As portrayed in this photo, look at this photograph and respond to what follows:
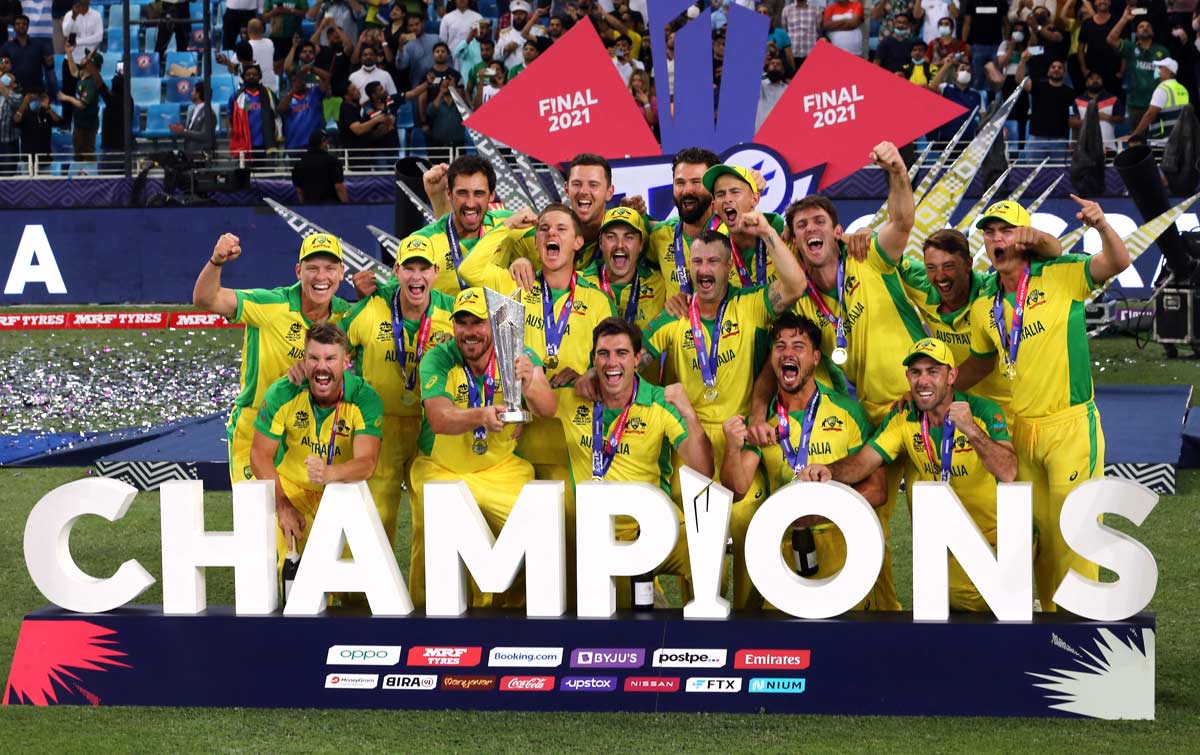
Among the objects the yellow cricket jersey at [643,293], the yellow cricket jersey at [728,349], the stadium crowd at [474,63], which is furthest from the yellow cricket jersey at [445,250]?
the stadium crowd at [474,63]

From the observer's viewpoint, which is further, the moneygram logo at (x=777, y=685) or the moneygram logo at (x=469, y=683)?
the moneygram logo at (x=469, y=683)

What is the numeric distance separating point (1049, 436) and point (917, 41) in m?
12.6

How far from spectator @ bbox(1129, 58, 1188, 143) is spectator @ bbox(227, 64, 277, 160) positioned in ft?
29.8

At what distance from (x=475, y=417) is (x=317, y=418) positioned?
817 mm

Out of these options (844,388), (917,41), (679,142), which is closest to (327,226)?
(917,41)

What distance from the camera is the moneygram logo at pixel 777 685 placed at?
20.4ft

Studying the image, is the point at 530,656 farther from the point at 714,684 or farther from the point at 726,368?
the point at 726,368

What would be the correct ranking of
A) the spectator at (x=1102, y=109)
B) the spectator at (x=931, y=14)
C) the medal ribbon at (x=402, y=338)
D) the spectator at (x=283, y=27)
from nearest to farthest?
the medal ribbon at (x=402, y=338), the spectator at (x=1102, y=109), the spectator at (x=931, y=14), the spectator at (x=283, y=27)

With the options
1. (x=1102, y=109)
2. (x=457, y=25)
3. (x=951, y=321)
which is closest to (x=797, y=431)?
(x=951, y=321)

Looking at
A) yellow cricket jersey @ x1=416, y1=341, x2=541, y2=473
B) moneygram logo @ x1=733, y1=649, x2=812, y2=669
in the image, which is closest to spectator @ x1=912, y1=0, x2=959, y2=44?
yellow cricket jersey @ x1=416, y1=341, x2=541, y2=473

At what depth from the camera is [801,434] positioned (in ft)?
22.2

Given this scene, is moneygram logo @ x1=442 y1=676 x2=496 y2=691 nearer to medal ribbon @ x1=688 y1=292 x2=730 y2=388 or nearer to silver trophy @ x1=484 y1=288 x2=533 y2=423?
silver trophy @ x1=484 y1=288 x2=533 y2=423

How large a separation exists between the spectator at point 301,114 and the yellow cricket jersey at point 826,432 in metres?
13.3

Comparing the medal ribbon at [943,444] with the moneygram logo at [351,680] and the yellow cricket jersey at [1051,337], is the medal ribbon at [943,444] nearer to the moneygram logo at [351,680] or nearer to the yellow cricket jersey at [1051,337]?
the yellow cricket jersey at [1051,337]
